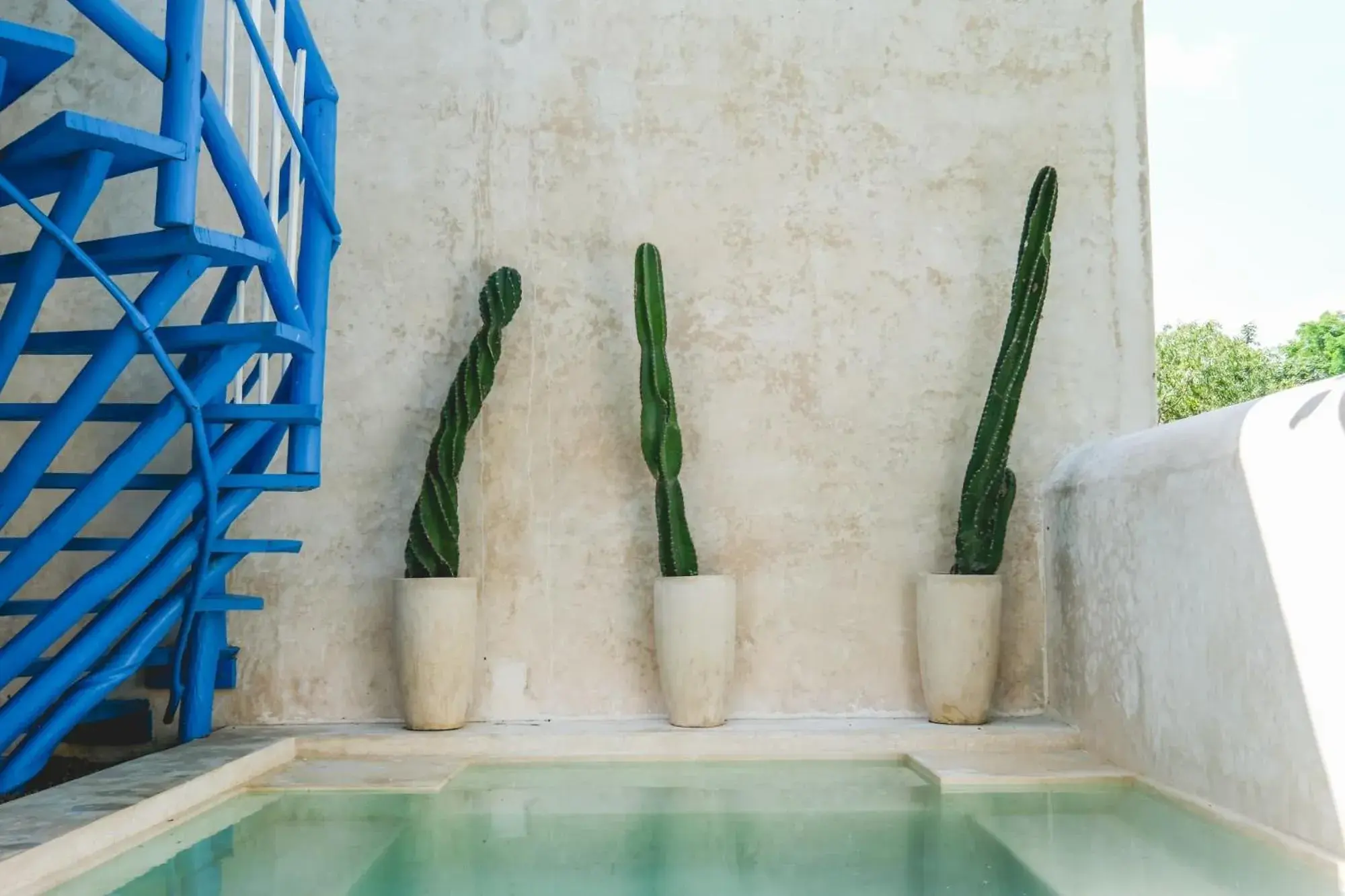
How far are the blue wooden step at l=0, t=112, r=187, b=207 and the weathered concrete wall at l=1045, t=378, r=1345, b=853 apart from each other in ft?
6.88

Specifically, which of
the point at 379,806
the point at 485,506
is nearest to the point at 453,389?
the point at 485,506

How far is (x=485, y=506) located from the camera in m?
3.44

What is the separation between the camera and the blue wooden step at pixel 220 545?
278 centimetres

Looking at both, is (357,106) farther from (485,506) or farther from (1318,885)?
(1318,885)

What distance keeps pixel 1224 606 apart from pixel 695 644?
4.61 ft

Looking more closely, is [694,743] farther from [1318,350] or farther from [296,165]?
[1318,350]

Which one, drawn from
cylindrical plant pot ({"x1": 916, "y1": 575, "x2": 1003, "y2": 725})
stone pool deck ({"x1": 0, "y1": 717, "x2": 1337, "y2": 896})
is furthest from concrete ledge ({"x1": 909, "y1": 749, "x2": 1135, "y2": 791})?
cylindrical plant pot ({"x1": 916, "y1": 575, "x2": 1003, "y2": 725})

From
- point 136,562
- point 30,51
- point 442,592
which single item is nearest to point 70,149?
point 30,51

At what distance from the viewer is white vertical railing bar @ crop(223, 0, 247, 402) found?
2.55 meters

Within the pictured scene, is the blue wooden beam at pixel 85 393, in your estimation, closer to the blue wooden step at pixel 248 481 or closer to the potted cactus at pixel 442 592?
the blue wooden step at pixel 248 481

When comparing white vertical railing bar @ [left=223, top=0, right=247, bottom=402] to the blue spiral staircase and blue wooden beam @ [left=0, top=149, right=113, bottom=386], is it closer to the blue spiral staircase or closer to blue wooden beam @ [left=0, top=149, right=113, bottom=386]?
the blue spiral staircase

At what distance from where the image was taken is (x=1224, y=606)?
2219 mm

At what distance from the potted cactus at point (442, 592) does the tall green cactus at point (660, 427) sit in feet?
1.51

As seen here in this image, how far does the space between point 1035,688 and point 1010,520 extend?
0.52m
